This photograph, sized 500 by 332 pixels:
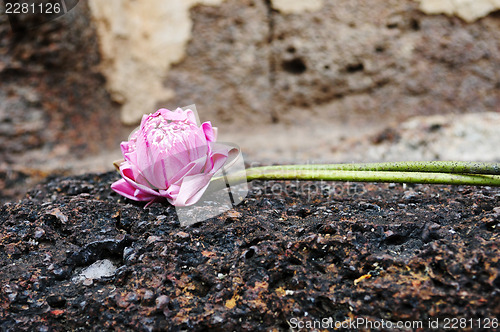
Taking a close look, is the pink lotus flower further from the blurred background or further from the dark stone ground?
the blurred background

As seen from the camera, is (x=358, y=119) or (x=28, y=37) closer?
(x=28, y=37)

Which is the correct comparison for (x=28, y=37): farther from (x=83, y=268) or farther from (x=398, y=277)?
(x=398, y=277)

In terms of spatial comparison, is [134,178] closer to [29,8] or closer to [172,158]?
[172,158]

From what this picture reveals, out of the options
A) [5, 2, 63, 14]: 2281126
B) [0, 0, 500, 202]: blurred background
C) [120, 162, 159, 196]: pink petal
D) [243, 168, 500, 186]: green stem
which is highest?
[5, 2, 63, 14]: 2281126

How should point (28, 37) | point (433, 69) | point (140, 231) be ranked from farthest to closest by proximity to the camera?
point (433, 69)
point (28, 37)
point (140, 231)

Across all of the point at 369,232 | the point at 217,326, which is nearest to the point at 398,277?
the point at 369,232

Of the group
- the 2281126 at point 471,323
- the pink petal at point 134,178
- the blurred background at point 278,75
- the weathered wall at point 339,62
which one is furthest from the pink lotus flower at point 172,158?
the weathered wall at point 339,62

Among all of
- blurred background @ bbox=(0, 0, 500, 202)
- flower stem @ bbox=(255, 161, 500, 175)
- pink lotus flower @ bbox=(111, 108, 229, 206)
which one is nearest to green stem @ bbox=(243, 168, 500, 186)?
flower stem @ bbox=(255, 161, 500, 175)
